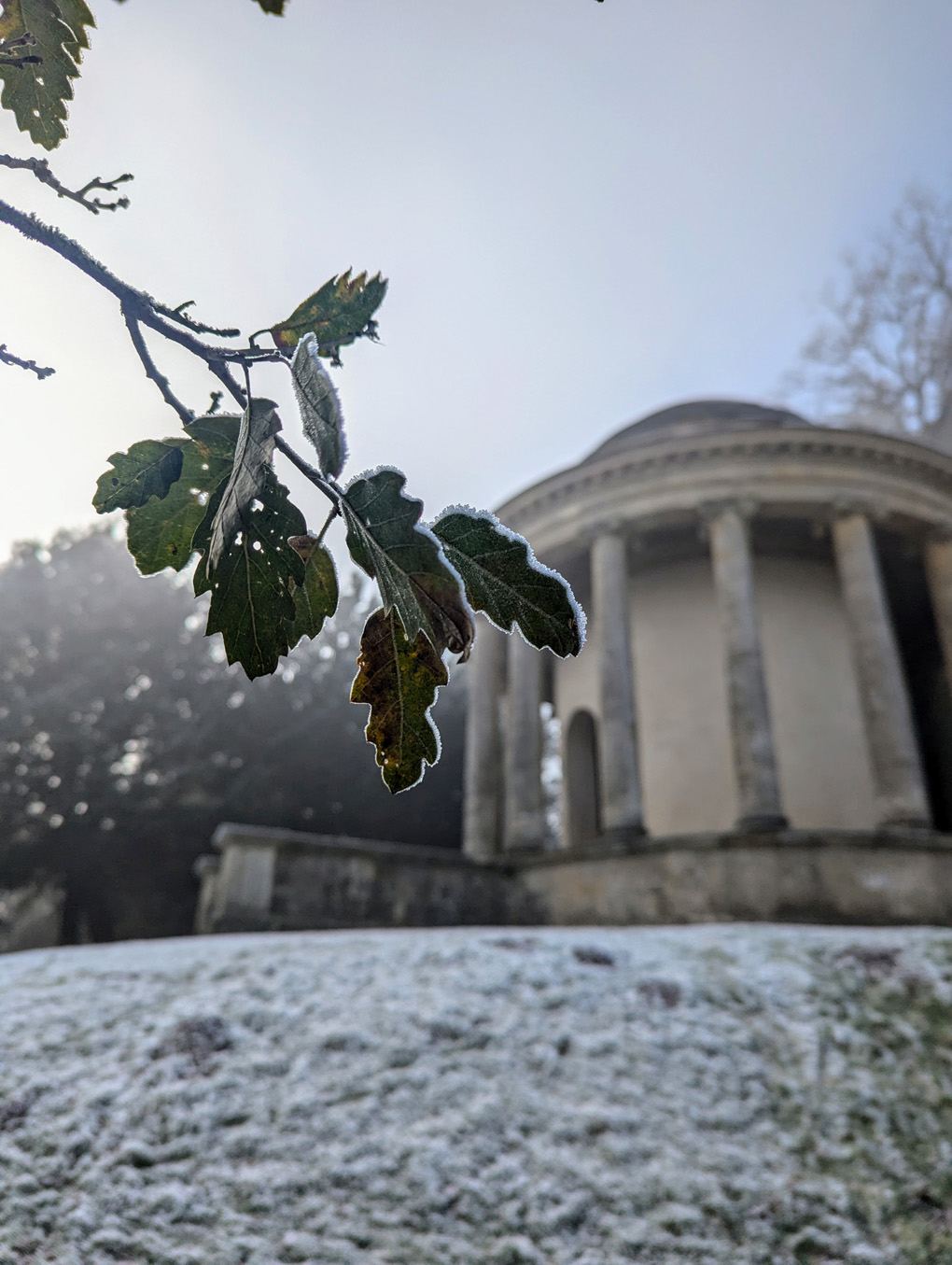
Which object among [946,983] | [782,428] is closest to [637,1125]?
[946,983]

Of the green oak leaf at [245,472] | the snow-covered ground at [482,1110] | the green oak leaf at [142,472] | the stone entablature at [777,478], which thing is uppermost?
the stone entablature at [777,478]

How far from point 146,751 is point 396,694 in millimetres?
21269

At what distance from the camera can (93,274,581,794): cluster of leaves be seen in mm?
737

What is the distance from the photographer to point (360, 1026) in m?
5.34

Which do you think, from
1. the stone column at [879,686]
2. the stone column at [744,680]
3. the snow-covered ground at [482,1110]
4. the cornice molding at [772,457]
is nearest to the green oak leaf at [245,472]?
the snow-covered ground at [482,1110]

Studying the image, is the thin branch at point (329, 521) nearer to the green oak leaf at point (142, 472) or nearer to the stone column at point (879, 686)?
the green oak leaf at point (142, 472)

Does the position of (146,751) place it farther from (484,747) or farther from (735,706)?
(735,706)

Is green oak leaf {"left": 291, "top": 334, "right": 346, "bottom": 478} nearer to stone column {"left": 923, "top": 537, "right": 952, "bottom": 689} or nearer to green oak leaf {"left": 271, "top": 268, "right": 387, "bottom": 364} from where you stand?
green oak leaf {"left": 271, "top": 268, "right": 387, "bottom": 364}

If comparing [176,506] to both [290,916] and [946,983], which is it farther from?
[290,916]

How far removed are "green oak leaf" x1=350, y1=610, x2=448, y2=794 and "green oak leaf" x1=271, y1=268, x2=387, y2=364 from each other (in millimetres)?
414

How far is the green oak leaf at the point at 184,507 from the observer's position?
94 centimetres

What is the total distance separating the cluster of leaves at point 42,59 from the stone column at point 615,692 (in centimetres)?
1204

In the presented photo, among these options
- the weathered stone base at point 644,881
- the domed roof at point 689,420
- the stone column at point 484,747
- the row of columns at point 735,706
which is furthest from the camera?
the domed roof at point 689,420

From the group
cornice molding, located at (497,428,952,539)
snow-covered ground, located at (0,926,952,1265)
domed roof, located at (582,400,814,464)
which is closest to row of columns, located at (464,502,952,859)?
cornice molding, located at (497,428,952,539)
